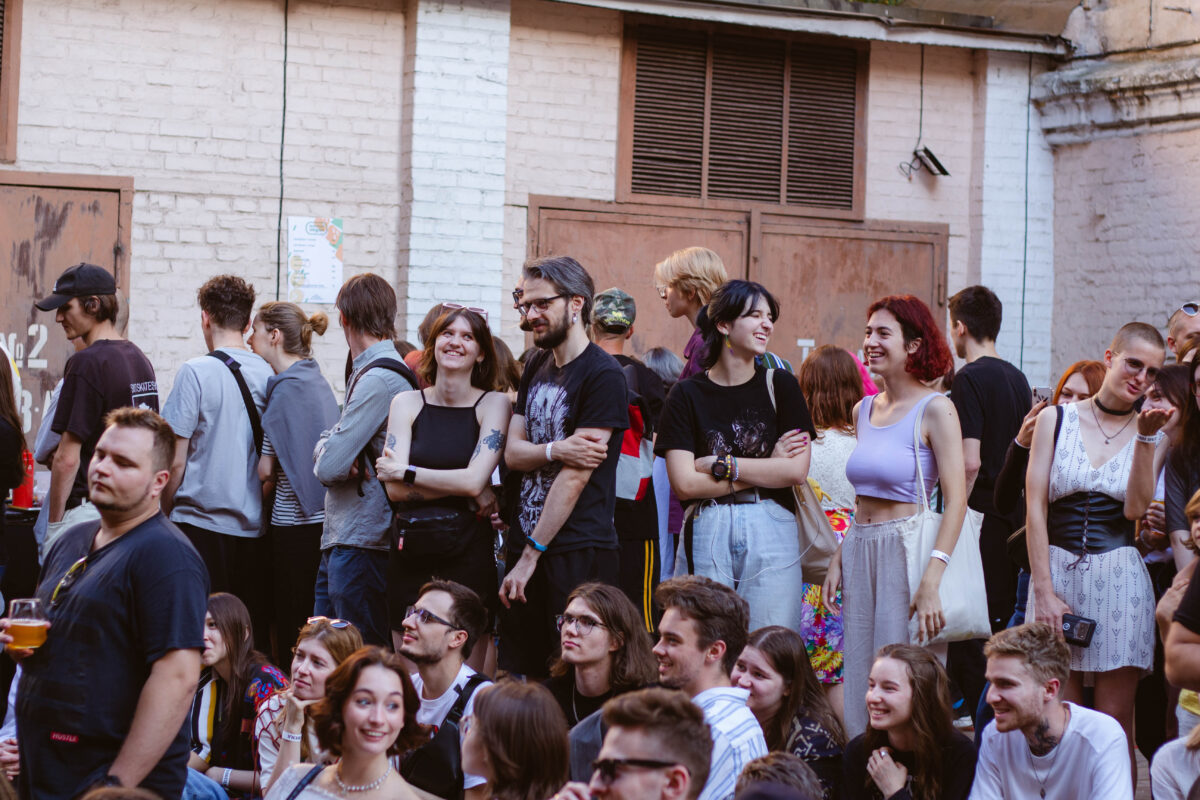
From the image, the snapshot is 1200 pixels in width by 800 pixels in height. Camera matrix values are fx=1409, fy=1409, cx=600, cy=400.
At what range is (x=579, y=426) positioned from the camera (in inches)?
204

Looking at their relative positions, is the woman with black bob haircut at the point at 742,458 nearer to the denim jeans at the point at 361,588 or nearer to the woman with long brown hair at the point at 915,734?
the woman with long brown hair at the point at 915,734

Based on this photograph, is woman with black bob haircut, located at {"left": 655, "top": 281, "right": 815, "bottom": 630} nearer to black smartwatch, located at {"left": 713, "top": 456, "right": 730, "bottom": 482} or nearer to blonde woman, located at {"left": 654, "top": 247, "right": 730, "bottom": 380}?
black smartwatch, located at {"left": 713, "top": 456, "right": 730, "bottom": 482}

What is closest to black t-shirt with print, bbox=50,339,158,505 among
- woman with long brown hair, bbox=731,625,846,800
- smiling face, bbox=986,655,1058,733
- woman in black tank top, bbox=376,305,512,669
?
woman in black tank top, bbox=376,305,512,669

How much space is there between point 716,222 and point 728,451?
5.63m

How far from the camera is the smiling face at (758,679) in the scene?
16.3ft

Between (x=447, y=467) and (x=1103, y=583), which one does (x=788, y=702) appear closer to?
(x=1103, y=583)

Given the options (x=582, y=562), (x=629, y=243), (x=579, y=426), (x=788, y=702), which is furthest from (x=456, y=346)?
(x=629, y=243)

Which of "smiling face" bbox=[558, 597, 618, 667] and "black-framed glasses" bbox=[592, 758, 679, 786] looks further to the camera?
"smiling face" bbox=[558, 597, 618, 667]

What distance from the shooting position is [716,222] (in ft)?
35.2

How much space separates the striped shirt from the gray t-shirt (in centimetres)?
279

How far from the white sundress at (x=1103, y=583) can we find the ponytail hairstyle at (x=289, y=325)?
343 cm

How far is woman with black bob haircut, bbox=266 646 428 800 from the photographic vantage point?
4133 millimetres

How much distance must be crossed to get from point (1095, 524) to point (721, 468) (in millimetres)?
1413

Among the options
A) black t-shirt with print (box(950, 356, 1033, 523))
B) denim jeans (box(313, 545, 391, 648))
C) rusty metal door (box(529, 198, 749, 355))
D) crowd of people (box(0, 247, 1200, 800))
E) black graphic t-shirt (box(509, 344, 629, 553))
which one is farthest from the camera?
rusty metal door (box(529, 198, 749, 355))
